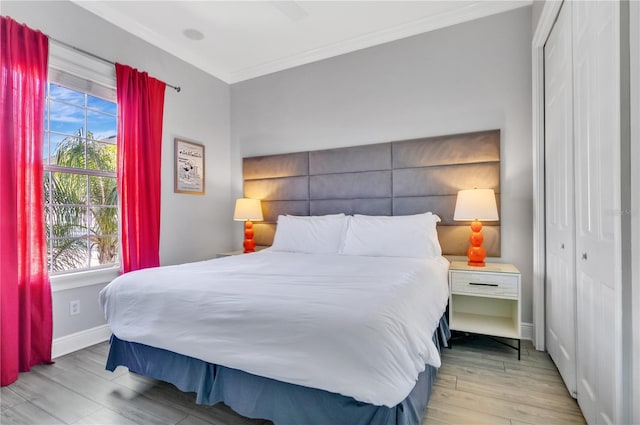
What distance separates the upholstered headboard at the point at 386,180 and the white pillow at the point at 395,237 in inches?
11.4

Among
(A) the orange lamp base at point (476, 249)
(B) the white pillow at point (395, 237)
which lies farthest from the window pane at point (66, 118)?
(A) the orange lamp base at point (476, 249)

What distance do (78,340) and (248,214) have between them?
1.87 m

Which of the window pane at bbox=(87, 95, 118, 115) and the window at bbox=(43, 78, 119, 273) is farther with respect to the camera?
the window pane at bbox=(87, 95, 118, 115)

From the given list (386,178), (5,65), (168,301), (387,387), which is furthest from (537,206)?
(5,65)

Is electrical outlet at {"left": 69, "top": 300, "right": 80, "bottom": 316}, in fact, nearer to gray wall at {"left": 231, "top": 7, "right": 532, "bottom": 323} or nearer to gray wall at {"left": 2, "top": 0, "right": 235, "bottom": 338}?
gray wall at {"left": 2, "top": 0, "right": 235, "bottom": 338}

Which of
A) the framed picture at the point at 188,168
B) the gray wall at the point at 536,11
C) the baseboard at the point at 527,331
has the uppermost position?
the gray wall at the point at 536,11

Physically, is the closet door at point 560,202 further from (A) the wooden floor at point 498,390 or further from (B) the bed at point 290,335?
(B) the bed at point 290,335

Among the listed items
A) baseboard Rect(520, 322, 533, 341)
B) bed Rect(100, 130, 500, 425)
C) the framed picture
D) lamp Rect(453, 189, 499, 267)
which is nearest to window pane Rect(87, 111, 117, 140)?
the framed picture

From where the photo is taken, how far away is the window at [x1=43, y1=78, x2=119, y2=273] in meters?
2.49

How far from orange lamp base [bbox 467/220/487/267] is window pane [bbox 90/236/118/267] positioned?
324cm

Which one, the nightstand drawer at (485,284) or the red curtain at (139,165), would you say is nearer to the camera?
the nightstand drawer at (485,284)

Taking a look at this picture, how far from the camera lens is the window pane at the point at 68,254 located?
251 centimetres

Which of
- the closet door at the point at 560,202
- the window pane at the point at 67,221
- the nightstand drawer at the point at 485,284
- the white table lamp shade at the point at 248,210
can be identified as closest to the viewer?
the closet door at the point at 560,202

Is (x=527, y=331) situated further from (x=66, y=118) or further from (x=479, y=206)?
(x=66, y=118)
